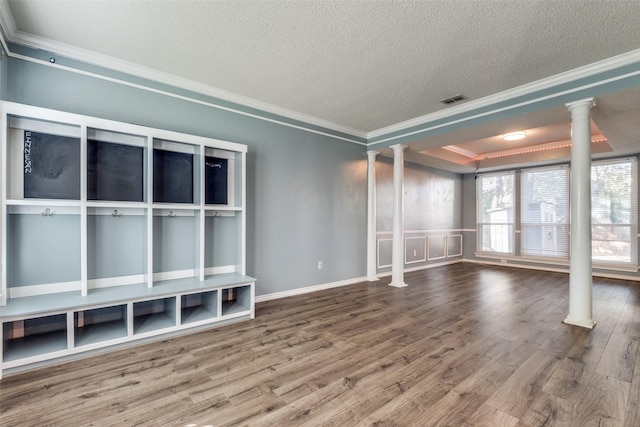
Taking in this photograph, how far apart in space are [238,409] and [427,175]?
21.6ft

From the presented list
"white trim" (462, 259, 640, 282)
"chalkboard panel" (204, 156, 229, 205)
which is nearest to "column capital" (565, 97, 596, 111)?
"white trim" (462, 259, 640, 282)

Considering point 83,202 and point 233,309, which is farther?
point 233,309

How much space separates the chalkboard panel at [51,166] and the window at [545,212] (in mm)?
8469

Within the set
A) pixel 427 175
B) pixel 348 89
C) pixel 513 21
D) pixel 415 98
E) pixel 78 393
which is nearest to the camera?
pixel 78 393

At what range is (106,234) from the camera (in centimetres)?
284

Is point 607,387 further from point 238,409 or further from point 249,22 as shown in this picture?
point 249,22

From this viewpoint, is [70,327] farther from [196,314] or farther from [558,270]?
[558,270]

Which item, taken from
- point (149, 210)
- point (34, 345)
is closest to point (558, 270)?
point (149, 210)

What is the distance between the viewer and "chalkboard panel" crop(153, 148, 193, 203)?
3006 millimetres

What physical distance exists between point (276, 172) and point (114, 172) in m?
1.93

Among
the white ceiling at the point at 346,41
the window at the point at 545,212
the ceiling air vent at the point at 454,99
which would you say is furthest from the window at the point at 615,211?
the ceiling air vent at the point at 454,99

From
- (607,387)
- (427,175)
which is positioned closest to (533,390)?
(607,387)

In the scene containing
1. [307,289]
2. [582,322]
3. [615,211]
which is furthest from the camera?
[615,211]

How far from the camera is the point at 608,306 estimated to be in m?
3.89
